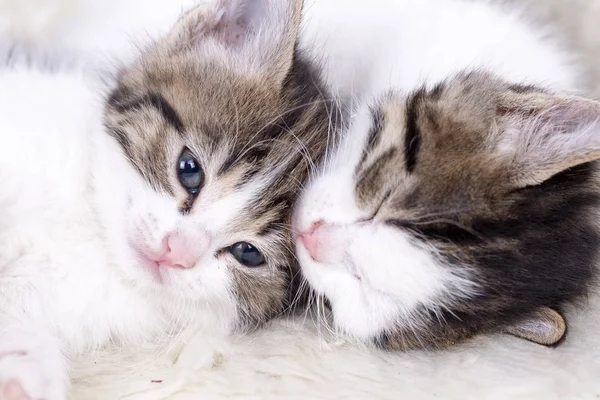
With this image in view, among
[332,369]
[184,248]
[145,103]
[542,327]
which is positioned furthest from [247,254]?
[542,327]

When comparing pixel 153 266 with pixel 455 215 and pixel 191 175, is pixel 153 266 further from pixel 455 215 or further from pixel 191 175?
pixel 455 215

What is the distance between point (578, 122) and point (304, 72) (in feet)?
1.85

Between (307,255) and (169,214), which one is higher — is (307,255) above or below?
below

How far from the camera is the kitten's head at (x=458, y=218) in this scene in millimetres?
1172

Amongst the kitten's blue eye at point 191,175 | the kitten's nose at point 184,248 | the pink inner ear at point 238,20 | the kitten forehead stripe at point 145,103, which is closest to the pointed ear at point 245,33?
the pink inner ear at point 238,20

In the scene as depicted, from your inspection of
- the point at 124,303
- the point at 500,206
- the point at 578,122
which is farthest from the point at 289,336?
the point at 578,122

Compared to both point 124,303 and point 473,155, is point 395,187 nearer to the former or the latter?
point 473,155

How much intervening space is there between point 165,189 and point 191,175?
5cm

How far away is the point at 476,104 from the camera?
4.14 feet

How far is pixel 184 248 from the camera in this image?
1.24 metres

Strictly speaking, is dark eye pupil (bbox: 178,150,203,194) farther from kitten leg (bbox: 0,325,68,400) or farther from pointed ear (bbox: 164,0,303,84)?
kitten leg (bbox: 0,325,68,400)

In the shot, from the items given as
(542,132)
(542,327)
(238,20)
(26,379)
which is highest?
(238,20)

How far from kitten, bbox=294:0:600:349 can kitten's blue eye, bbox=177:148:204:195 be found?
0.19 metres

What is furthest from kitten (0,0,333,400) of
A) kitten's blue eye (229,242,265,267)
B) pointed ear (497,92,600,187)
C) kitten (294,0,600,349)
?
pointed ear (497,92,600,187)
